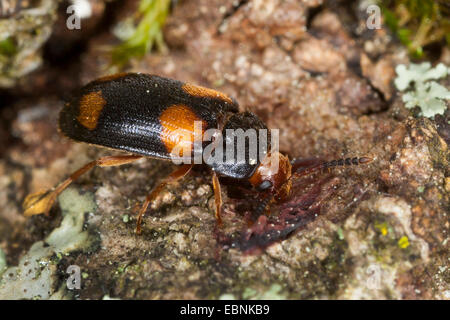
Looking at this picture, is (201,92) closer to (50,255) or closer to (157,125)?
(157,125)

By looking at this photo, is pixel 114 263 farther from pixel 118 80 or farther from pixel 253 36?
pixel 253 36

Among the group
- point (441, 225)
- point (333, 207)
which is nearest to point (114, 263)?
point (333, 207)

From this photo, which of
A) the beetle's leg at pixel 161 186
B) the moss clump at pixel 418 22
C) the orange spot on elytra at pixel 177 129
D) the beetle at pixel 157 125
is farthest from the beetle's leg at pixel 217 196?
the moss clump at pixel 418 22

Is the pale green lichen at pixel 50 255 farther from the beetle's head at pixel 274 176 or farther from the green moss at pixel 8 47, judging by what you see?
the green moss at pixel 8 47

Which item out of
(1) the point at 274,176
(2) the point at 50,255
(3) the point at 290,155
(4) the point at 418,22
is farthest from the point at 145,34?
(4) the point at 418,22

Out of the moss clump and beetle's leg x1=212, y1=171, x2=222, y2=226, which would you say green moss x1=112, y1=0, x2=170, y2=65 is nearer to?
beetle's leg x1=212, y1=171, x2=222, y2=226
